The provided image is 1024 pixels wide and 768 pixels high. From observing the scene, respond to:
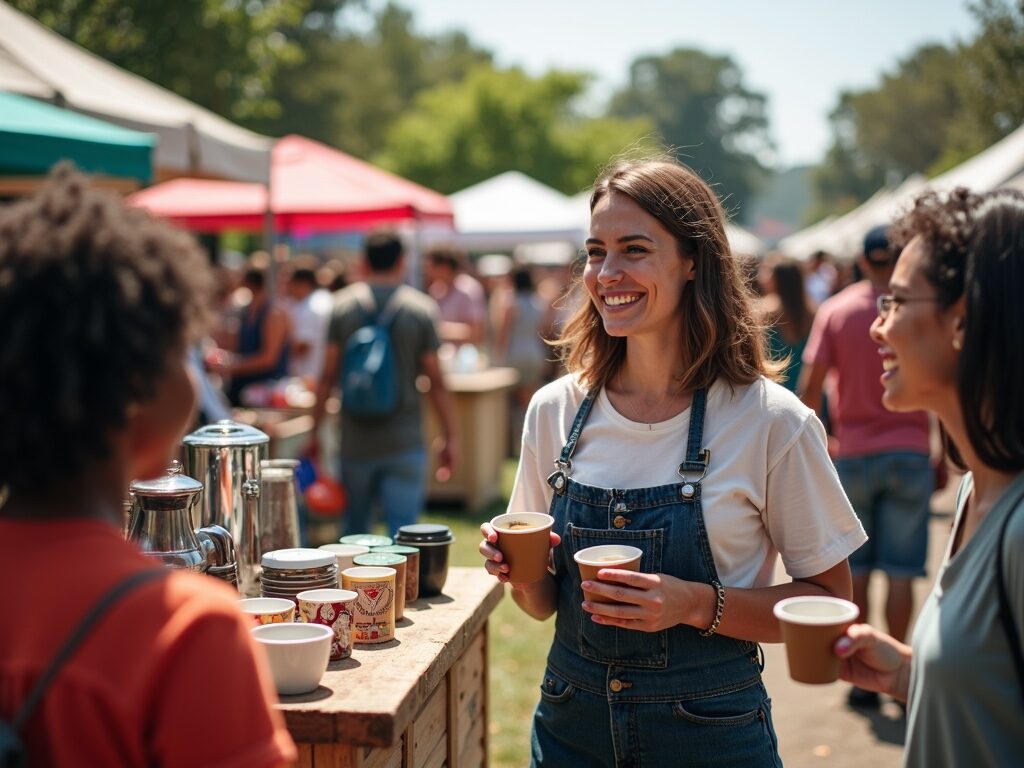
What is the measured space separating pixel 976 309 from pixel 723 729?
113cm

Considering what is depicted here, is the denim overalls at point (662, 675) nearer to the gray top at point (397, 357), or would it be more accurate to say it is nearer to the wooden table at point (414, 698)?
the wooden table at point (414, 698)

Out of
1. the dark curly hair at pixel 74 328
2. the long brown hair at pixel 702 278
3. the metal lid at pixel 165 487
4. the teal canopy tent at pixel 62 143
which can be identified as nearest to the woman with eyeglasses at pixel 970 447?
the long brown hair at pixel 702 278

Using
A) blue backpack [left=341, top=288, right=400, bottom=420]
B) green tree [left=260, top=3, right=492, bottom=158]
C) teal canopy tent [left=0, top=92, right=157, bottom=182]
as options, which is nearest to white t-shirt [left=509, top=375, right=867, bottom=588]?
teal canopy tent [left=0, top=92, right=157, bottom=182]

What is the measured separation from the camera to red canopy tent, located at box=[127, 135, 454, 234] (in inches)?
417

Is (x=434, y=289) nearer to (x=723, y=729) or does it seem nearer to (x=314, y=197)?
(x=314, y=197)

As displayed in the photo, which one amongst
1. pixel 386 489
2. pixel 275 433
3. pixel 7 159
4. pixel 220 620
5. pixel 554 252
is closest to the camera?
pixel 220 620

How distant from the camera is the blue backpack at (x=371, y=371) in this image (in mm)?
6230

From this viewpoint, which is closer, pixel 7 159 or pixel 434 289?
pixel 7 159

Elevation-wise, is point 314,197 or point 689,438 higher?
point 314,197

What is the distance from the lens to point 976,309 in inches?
69.8

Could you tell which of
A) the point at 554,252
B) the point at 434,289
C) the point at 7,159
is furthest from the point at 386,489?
the point at 554,252

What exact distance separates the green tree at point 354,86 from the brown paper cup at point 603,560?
36.3 meters

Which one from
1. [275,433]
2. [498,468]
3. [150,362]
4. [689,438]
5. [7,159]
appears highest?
[7,159]

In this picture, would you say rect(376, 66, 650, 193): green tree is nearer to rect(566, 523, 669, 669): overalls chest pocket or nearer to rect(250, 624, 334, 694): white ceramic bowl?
rect(566, 523, 669, 669): overalls chest pocket
